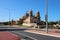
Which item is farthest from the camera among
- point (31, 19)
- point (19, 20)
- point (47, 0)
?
point (19, 20)

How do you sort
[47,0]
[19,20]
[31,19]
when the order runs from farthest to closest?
[19,20], [31,19], [47,0]

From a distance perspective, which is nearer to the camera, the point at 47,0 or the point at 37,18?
the point at 47,0

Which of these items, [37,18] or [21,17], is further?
[21,17]

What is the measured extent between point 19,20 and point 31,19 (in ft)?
105

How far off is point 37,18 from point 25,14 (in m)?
30.2

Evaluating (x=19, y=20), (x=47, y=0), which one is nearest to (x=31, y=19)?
(x=19, y=20)

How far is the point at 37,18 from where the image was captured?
11538 centimetres

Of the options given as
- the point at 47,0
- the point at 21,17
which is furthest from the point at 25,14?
the point at 47,0

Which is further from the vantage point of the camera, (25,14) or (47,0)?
(25,14)

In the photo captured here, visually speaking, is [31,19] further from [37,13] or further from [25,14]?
[25,14]

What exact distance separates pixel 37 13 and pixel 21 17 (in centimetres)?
3342

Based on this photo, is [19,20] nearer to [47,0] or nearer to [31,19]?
[31,19]

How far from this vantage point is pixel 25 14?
14412cm

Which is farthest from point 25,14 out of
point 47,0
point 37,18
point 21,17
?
point 47,0
